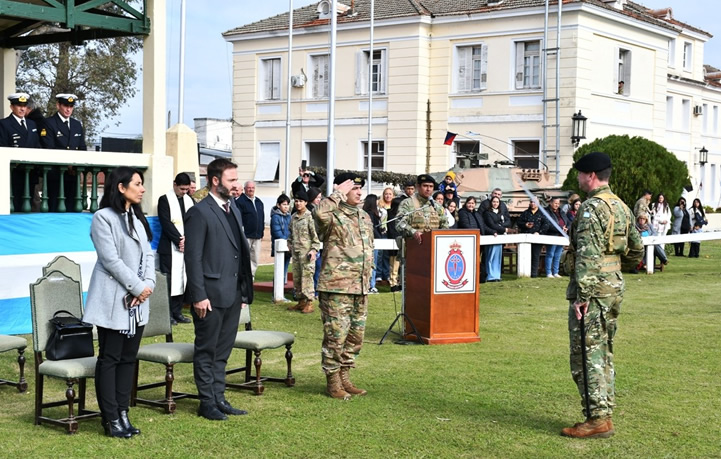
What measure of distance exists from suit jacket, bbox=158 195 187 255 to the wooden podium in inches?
124

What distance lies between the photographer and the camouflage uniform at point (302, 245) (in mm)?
14703

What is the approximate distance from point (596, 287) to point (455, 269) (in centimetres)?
466

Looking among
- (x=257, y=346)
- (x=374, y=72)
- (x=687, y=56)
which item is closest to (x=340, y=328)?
(x=257, y=346)

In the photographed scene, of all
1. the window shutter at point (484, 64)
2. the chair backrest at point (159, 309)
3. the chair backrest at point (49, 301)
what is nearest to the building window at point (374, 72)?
the window shutter at point (484, 64)

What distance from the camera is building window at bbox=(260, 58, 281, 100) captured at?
39562 millimetres

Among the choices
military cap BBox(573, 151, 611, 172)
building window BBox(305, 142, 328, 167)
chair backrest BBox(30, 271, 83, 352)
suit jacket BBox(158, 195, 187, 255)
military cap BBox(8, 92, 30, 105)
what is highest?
building window BBox(305, 142, 328, 167)

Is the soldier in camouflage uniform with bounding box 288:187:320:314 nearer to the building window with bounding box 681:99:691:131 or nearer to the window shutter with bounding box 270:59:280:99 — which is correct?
the window shutter with bounding box 270:59:280:99

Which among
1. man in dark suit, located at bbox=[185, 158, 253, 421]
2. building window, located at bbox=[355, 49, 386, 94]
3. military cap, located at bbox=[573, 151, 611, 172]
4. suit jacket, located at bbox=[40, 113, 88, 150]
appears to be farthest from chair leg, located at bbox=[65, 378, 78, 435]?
building window, located at bbox=[355, 49, 386, 94]

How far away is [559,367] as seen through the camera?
33.5ft

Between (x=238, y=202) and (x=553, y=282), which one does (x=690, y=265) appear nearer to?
(x=553, y=282)

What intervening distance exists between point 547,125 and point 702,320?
66.7 ft

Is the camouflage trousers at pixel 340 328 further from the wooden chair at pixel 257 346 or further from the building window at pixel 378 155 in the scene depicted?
the building window at pixel 378 155

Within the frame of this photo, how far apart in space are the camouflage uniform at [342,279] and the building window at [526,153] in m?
26.3

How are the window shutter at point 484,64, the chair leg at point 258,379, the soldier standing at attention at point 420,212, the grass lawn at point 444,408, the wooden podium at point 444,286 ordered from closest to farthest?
1. the grass lawn at point 444,408
2. the chair leg at point 258,379
3. the soldier standing at attention at point 420,212
4. the wooden podium at point 444,286
5. the window shutter at point 484,64
